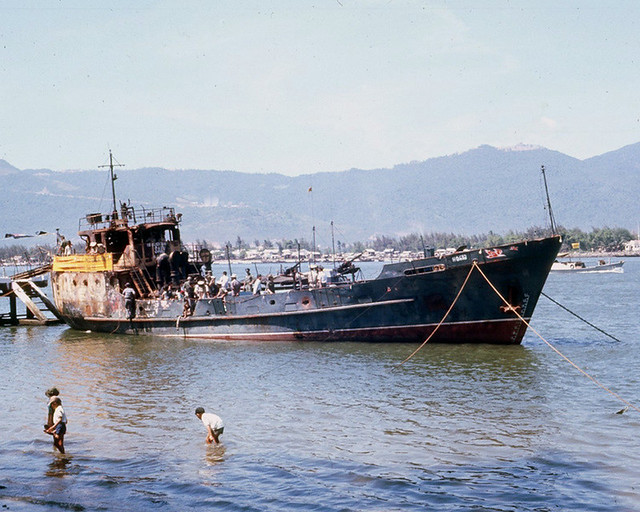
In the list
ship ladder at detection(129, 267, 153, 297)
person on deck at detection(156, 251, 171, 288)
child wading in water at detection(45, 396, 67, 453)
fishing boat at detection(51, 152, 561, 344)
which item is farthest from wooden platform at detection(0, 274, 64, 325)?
child wading in water at detection(45, 396, 67, 453)

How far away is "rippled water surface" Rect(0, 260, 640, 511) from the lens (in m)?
12.3

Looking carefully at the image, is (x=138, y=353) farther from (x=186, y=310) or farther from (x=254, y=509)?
(x=254, y=509)

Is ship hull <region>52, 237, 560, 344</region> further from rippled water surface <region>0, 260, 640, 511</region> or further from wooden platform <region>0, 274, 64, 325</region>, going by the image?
wooden platform <region>0, 274, 64, 325</region>

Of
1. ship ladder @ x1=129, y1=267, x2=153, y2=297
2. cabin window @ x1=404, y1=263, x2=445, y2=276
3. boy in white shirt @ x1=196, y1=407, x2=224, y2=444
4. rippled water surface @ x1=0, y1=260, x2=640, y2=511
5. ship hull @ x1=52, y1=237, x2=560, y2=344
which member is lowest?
rippled water surface @ x1=0, y1=260, x2=640, y2=511

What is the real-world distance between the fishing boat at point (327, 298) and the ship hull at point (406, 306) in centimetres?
4

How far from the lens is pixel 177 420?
57.2ft

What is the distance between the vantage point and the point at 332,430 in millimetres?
16234

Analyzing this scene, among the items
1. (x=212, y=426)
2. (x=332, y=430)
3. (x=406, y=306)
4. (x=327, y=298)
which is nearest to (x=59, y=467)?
(x=212, y=426)

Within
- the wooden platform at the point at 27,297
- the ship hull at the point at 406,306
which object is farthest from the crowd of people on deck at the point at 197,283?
the wooden platform at the point at 27,297

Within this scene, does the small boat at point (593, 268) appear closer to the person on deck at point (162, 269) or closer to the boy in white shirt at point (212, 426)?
the person on deck at point (162, 269)

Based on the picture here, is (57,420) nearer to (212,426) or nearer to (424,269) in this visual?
(212,426)

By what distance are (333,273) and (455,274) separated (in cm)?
566

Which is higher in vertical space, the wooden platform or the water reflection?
the wooden platform

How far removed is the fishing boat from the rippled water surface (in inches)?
33.4
